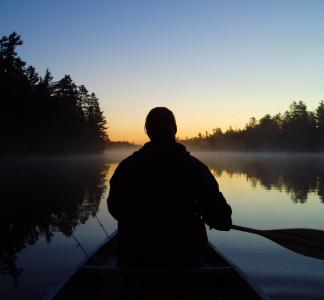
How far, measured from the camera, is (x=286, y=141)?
5413 inches

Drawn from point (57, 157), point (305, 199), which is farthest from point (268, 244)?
point (57, 157)

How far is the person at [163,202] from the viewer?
11.5 feet

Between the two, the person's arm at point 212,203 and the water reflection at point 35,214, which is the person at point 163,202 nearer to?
the person's arm at point 212,203

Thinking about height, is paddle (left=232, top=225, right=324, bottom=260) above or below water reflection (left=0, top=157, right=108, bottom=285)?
above

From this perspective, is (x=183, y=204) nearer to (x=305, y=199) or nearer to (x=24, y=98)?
(x=305, y=199)

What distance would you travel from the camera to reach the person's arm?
3.48 m

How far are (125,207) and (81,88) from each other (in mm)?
110563

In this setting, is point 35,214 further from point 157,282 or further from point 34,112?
point 34,112

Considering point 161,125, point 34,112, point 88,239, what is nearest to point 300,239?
point 161,125

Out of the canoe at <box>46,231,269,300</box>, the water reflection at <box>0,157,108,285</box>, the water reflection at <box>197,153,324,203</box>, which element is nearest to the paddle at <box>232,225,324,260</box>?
the canoe at <box>46,231,269,300</box>

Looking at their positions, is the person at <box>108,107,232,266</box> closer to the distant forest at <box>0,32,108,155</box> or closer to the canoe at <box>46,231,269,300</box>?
the canoe at <box>46,231,269,300</box>

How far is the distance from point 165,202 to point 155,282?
0.88m

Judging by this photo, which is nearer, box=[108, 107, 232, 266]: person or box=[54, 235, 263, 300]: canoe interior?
box=[108, 107, 232, 266]: person

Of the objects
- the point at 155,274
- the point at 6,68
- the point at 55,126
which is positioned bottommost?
the point at 155,274
